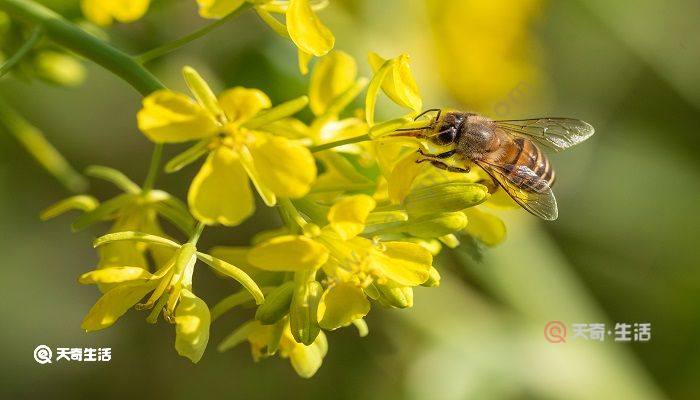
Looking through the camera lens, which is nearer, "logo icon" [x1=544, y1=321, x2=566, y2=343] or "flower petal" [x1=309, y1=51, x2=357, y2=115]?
"flower petal" [x1=309, y1=51, x2=357, y2=115]

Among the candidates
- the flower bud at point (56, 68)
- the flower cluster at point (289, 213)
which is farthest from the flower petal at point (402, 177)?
the flower bud at point (56, 68)

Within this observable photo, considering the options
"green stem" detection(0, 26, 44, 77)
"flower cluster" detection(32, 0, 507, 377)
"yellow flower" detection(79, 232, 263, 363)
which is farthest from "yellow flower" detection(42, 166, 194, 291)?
"green stem" detection(0, 26, 44, 77)

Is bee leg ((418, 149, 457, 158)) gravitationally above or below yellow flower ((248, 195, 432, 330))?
above

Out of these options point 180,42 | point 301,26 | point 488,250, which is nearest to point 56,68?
point 180,42

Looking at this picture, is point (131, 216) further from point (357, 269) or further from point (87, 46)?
point (357, 269)

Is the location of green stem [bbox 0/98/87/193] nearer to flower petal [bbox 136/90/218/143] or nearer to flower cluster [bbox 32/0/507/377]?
flower cluster [bbox 32/0/507/377]

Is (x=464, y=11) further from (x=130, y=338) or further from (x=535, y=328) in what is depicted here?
(x=130, y=338)

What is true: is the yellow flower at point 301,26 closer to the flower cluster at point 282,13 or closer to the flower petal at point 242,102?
the flower cluster at point 282,13
